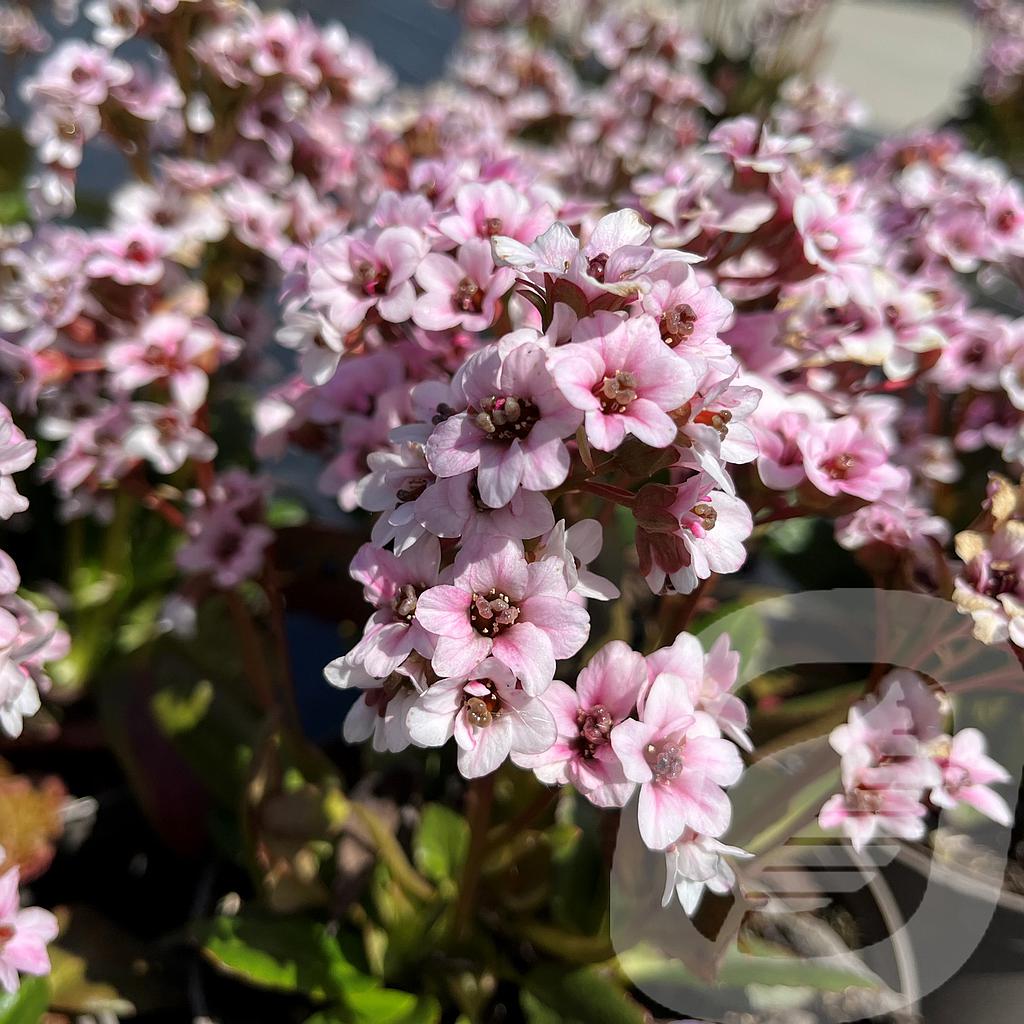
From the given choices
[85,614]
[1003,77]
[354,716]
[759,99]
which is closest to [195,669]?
[85,614]

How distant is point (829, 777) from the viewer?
24.7 inches

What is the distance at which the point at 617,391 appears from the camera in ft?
1.35

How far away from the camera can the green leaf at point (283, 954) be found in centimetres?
62

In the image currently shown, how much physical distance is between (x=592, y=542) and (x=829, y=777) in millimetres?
298

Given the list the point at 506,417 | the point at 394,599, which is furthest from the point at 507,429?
the point at 394,599

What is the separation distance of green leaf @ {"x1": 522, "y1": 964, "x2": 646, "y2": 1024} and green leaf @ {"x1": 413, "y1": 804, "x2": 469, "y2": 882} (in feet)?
0.36

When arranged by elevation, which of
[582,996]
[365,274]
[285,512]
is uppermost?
[365,274]

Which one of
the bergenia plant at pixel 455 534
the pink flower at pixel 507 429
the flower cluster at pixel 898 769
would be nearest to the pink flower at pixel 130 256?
the bergenia plant at pixel 455 534

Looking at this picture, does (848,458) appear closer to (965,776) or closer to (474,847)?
(965,776)

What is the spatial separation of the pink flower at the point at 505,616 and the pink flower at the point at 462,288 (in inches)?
6.2

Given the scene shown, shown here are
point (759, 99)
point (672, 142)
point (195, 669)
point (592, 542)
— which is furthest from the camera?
point (759, 99)

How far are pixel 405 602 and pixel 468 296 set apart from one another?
20 cm

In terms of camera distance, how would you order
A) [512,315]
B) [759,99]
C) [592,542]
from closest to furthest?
1. [592,542]
2. [512,315]
3. [759,99]

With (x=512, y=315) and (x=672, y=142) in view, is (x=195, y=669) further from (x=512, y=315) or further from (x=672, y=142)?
(x=672, y=142)
